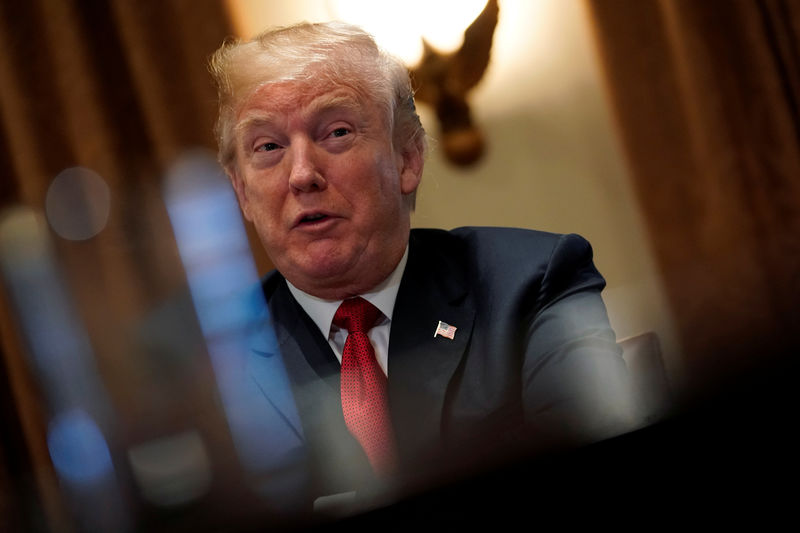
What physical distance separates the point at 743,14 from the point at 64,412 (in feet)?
3.92

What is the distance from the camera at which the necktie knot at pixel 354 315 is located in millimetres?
898

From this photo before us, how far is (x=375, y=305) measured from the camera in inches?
35.8

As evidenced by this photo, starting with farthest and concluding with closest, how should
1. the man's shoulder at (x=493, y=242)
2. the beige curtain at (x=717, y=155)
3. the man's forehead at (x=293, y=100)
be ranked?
the beige curtain at (x=717, y=155) < the man's shoulder at (x=493, y=242) < the man's forehead at (x=293, y=100)

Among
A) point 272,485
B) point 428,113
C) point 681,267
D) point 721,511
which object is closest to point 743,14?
point 681,267

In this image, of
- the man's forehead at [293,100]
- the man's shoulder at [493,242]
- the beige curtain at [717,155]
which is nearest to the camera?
the man's forehead at [293,100]

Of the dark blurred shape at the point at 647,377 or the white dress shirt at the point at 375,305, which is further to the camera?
the dark blurred shape at the point at 647,377

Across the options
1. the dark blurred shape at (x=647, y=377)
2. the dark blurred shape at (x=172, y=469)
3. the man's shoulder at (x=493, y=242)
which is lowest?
the dark blurred shape at (x=647, y=377)

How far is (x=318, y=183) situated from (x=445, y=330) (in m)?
0.25

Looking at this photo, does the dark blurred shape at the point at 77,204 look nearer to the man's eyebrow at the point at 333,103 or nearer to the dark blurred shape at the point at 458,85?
the man's eyebrow at the point at 333,103

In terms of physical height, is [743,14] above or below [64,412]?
above

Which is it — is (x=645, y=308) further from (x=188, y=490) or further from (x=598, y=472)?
(x=188, y=490)

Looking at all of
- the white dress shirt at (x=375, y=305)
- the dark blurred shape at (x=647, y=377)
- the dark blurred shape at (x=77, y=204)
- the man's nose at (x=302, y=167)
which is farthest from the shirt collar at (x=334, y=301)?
the dark blurred shape at (x=647, y=377)

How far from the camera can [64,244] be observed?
879 millimetres

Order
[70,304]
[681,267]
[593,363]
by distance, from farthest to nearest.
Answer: [681,267] < [593,363] < [70,304]
